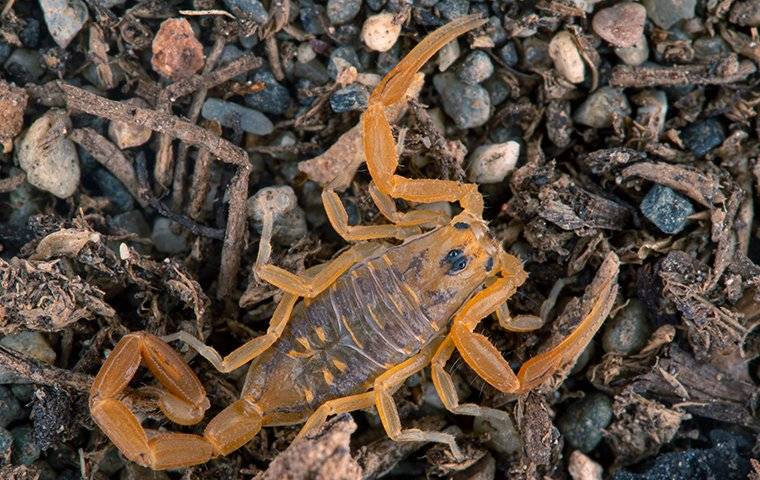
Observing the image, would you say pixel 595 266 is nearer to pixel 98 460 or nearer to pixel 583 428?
pixel 583 428

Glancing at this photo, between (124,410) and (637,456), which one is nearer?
(124,410)

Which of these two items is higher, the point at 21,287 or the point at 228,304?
the point at 21,287

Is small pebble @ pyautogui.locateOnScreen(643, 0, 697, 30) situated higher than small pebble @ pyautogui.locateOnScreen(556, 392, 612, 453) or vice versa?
small pebble @ pyautogui.locateOnScreen(643, 0, 697, 30)

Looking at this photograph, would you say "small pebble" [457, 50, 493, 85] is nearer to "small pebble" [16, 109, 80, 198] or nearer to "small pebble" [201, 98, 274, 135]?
"small pebble" [201, 98, 274, 135]

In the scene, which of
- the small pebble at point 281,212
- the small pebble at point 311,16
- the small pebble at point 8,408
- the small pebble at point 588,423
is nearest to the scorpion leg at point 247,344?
the small pebble at point 281,212

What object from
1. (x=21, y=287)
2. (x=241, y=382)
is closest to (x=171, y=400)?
(x=241, y=382)

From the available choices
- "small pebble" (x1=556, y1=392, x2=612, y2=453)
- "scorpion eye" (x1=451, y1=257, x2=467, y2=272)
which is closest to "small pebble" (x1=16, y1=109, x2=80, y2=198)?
"scorpion eye" (x1=451, y1=257, x2=467, y2=272)
